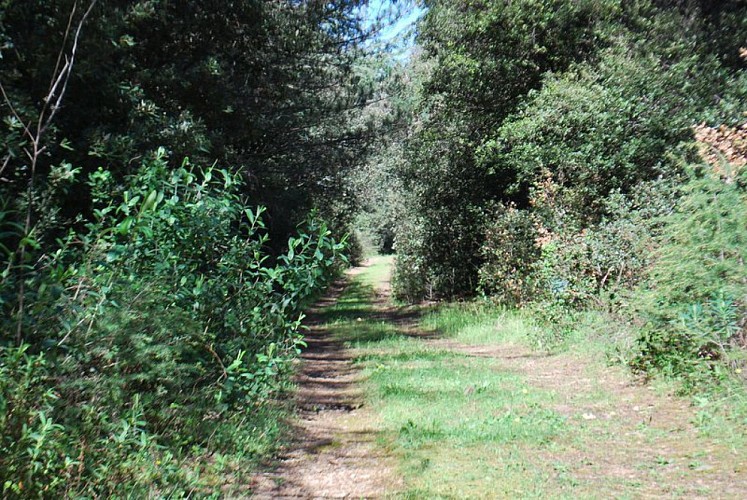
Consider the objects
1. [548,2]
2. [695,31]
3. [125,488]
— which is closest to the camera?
[125,488]

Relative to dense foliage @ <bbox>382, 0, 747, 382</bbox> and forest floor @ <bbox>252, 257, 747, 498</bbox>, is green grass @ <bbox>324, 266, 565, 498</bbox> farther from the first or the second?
dense foliage @ <bbox>382, 0, 747, 382</bbox>

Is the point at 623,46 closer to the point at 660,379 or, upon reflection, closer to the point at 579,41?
the point at 579,41

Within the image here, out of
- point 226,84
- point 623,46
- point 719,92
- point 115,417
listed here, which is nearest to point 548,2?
point 623,46

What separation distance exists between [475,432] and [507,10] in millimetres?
12345

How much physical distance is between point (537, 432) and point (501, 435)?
36cm

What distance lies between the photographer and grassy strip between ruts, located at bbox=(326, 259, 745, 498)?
5035 millimetres

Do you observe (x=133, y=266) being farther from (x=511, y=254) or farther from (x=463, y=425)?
(x=511, y=254)

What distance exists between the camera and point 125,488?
13.7 feet

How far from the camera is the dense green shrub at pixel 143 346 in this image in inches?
148

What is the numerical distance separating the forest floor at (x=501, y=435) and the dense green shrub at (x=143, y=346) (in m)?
0.87

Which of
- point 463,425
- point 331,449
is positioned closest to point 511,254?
point 463,425

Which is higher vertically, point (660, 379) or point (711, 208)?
point (711, 208)

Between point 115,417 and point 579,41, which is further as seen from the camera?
point 579,41

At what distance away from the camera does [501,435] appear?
20.7 ft
